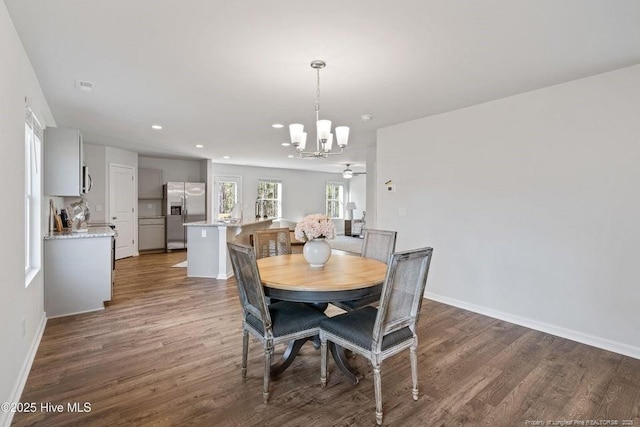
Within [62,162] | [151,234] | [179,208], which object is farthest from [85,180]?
[151,234]

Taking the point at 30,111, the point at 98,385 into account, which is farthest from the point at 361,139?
the point at 98,385

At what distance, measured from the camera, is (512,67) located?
105 inches

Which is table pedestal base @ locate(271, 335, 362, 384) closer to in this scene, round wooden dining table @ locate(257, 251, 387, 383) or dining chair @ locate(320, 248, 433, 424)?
round wooden dining table @ locate(257, 251, 387, 383)

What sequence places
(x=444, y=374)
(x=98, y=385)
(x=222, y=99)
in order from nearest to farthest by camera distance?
(x=98, y=385), (x=444, y=374), (x=222, y=99)

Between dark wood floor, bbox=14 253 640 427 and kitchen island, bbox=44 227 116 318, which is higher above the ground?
kitchen island, bbox=44 227 116 318

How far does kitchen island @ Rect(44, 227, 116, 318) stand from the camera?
11.3 feet

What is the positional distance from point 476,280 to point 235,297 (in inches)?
117

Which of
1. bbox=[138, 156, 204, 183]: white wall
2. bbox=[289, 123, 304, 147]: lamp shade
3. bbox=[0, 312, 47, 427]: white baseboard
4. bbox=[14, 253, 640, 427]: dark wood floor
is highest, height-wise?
bbox=[138, 156, 204, 183]: white wall

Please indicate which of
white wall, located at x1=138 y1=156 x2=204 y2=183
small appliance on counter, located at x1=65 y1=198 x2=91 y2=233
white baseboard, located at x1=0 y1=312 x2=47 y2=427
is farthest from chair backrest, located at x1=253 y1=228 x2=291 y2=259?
white wall, located at x1=138 y1=156 x2=204 y2=183

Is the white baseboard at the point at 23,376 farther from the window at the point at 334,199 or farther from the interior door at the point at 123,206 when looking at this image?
the window at the point at 334,199

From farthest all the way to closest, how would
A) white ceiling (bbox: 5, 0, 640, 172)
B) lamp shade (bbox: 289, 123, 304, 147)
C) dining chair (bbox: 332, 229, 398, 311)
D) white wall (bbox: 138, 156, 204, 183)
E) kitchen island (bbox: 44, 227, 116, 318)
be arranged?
white wall (bbox: 138, 156, 204, 183) < kitchen island (bbox: 44, 227, 116, 318) < dining chair (bbox: 332, 229, 398, 311) < lamp shade (bbox: 289, 123, 304, 147) < white ceiling (bbox: 5, 0, 640, 172)

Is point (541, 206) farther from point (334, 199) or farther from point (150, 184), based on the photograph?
point (334, 199)

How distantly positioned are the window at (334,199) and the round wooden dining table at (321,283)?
918 centimetres

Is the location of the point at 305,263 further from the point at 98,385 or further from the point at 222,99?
the point at 222,99
